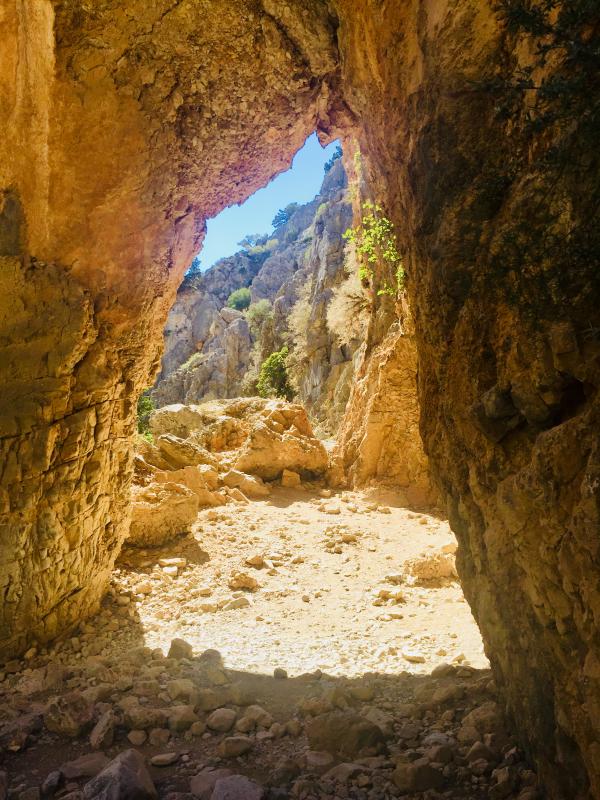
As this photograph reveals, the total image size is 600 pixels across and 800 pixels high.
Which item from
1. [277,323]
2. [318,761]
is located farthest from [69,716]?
[277,323]

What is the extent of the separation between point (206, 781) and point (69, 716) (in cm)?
133

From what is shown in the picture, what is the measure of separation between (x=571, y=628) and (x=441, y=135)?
3.34 meters

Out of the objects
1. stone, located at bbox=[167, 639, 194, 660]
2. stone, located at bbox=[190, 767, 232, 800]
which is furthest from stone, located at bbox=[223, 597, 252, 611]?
stone, located at bbox=[190, 767, 232, 800]

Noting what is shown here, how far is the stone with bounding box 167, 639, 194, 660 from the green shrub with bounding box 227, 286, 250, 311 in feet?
143

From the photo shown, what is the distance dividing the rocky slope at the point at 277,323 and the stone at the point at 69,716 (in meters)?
15.9

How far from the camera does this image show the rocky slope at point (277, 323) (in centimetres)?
2420

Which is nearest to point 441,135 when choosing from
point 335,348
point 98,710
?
point 98,710

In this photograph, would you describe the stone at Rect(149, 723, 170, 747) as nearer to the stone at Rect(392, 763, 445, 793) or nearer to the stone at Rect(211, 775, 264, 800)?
the stone at Rect(211, 775, 264, 800)

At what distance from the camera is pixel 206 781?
11.0 ft

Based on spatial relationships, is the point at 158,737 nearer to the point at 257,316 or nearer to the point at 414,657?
the point at 414,657

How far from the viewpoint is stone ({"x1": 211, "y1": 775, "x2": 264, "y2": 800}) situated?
3098 millimetres

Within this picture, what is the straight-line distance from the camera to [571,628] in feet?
8.07

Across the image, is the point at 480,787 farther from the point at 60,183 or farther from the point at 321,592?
the point at 60,183

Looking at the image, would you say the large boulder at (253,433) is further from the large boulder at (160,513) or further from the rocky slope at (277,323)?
the rocky slope at (277,323)
